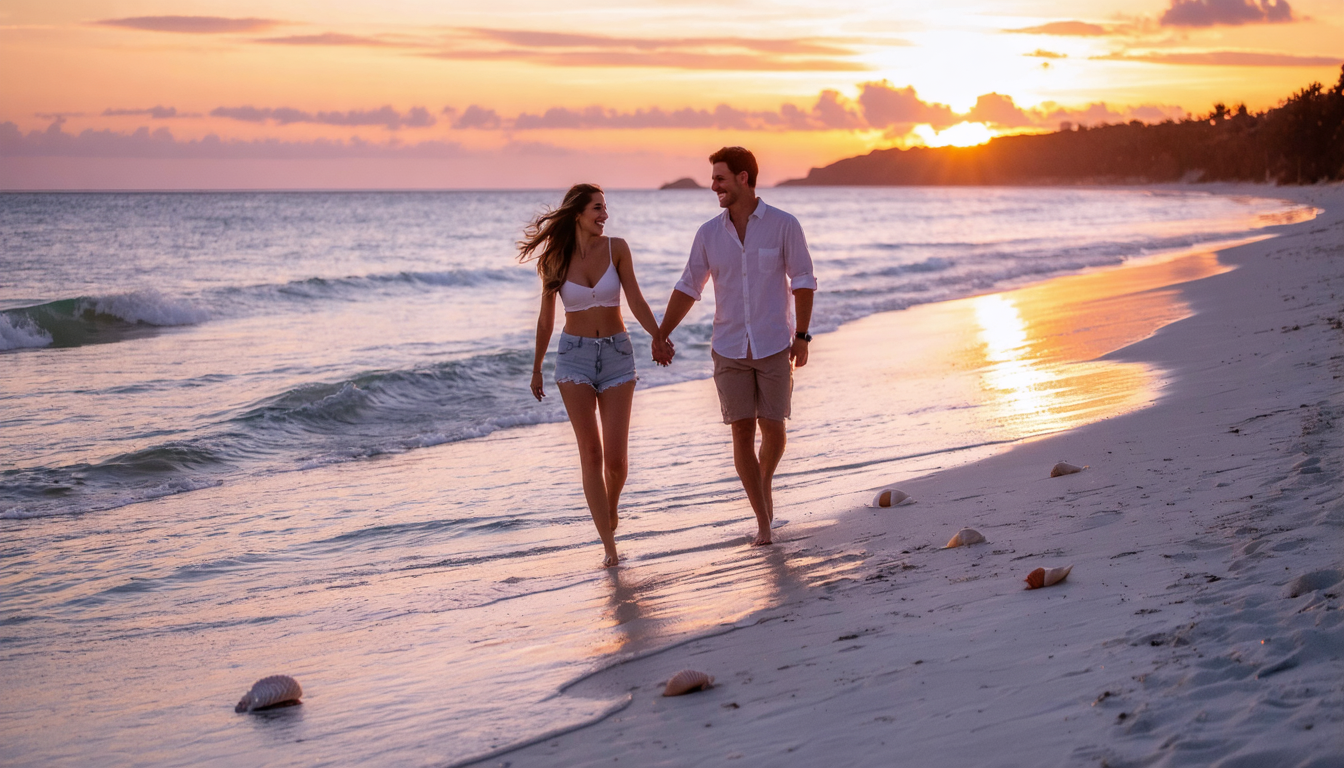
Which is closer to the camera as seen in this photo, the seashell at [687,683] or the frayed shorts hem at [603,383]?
the seashell at [687,683]

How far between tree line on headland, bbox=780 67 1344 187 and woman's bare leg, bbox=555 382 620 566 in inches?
3040

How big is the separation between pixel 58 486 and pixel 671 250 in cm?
3220

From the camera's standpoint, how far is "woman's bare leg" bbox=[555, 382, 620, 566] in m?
5.22

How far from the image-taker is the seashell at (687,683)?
130 inches

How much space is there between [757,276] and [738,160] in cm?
59

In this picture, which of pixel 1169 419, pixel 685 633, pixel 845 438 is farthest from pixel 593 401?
pixel 1169 419

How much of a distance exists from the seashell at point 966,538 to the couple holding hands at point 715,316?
3.41 feet

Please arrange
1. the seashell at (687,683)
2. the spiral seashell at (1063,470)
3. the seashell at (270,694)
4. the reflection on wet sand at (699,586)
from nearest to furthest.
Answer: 1. the seashell at (687,683)
2. the seashell at (270,694)
3. the reflection on wet sand at (699,586)
4. the spiral seashell at (1063,470)

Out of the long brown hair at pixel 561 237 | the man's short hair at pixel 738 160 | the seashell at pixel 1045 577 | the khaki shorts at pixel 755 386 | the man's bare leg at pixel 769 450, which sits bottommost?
the seashell at pixel 1045 577

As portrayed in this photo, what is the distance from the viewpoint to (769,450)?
Answer: 540 cm

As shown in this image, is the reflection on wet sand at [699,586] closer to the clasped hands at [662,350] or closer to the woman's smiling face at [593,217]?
the clasped hands at [662,350]

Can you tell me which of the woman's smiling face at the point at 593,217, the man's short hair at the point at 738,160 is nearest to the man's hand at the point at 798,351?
the man's short hair at the point at 738,160

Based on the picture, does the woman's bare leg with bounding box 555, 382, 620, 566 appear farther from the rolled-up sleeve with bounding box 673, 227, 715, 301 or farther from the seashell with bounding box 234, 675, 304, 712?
the seashell with bounding box 234, 675, 304, 712

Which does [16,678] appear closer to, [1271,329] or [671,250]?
[1271,329]
